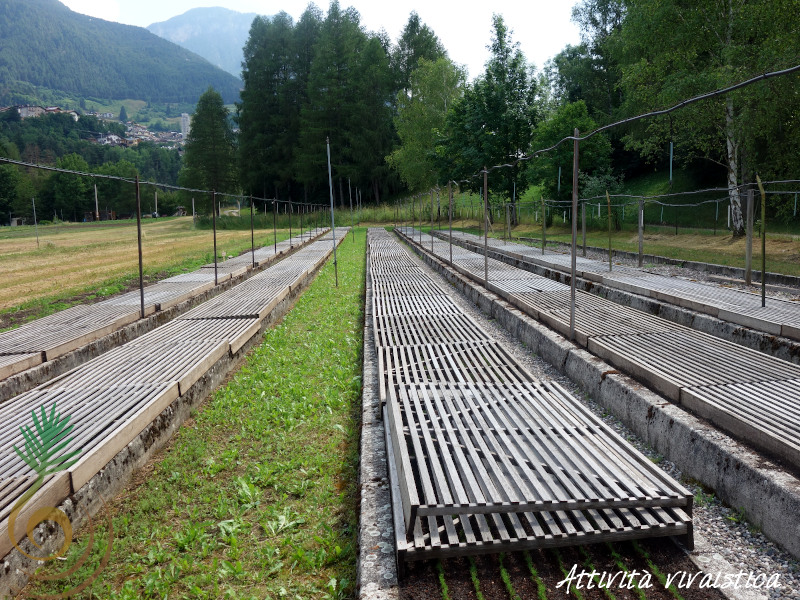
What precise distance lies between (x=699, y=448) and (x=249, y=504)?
3.11 meters

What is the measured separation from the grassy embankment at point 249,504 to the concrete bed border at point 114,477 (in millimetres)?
99

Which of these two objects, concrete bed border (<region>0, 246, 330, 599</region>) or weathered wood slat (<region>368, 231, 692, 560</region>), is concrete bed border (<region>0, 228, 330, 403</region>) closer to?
concrete bed border (<region>0, 246, 330, 599</region>)

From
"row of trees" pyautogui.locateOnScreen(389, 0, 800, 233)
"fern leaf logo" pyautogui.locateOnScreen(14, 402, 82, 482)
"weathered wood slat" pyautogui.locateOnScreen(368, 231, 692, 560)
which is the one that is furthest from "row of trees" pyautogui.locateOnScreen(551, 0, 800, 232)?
"fern leaf logo" pyautogui.locateOnScreen(14, 402, 82, 482)

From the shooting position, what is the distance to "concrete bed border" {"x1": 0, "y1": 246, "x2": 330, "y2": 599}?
2943mm

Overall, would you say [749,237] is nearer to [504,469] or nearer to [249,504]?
[504,469]

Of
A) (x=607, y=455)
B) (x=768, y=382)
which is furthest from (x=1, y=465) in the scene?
(x=768, y=382)

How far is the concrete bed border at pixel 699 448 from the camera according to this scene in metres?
3.32

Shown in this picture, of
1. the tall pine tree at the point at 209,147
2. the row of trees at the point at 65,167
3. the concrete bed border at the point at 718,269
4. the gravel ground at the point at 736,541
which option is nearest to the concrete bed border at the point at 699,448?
the gravel ground at the point at 736,541

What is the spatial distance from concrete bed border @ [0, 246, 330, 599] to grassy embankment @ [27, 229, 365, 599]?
3.9 inches

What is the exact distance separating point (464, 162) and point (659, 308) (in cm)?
2593

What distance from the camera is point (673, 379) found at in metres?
5.06

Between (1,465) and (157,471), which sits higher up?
(1,465)

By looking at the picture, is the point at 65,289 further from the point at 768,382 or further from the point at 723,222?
the point at 723,222

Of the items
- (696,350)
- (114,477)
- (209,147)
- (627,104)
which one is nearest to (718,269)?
(696,350)
